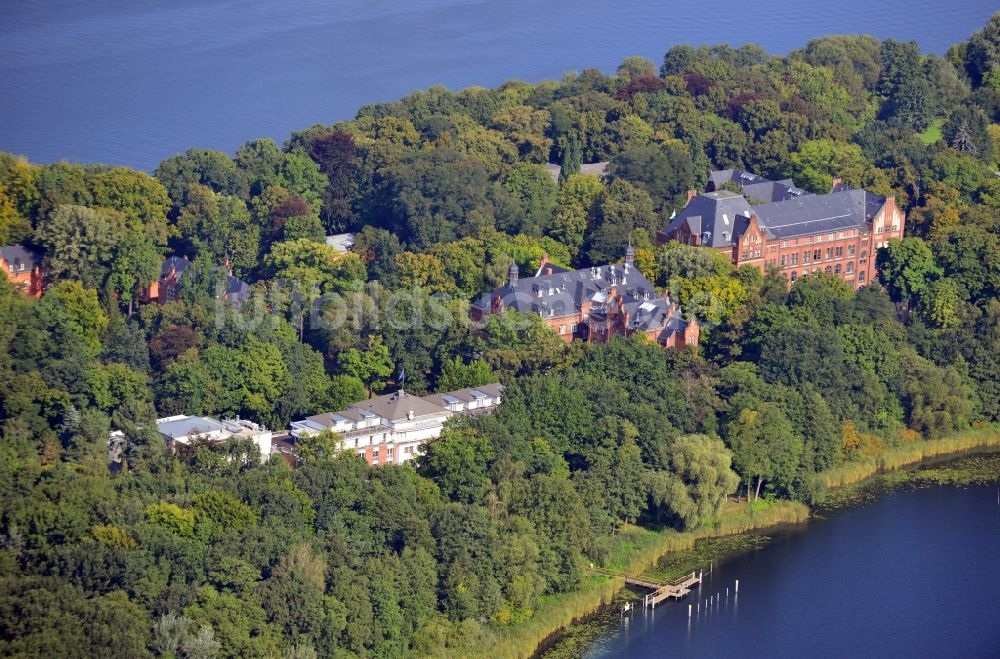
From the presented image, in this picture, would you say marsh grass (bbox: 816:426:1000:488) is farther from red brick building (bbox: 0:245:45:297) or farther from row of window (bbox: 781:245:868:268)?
red brick building (bbox: 0:245:45:297)

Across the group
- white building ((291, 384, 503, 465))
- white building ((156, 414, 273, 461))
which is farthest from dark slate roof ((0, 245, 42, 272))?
white building ((291, 384, 503, 465))

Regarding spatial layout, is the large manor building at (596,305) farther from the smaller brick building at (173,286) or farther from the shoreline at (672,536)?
the smaller brick building at (173,286)

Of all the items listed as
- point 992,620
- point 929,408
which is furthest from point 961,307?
point 992,620

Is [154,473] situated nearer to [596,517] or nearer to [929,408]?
[596,517]

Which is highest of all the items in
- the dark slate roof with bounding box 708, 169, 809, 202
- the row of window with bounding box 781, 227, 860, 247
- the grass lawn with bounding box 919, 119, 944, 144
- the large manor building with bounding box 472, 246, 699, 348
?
the grass lawn with bounding box 919, 119, 944, 144

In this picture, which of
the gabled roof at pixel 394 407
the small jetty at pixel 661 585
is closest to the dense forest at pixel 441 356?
the gabled roof at pixel 394 407
